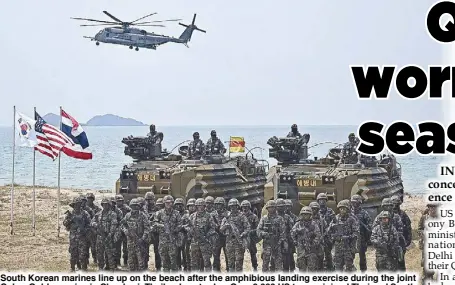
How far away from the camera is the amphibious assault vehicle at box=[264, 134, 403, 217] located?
15938 mm

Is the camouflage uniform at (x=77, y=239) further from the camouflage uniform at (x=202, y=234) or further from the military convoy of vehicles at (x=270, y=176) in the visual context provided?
the military convoy of vehicles at (x=270, y=176)

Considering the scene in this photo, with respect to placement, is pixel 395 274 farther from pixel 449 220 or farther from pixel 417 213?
pixel 417 213

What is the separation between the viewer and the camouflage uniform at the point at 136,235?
12750mm

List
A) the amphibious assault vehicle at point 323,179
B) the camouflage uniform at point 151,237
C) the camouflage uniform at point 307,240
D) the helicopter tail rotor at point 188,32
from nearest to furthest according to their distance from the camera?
the camouflage uniform at point 307,240 < the camouflage uniform at point 151,237 < the amphibious assault vehicle at point 323,179 < the helicopter tail rotor at point 188,32

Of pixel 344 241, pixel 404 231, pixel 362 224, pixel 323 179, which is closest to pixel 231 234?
pixel 344 241

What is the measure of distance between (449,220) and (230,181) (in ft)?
27.7

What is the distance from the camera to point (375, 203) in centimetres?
1611

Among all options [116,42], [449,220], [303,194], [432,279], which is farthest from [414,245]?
[116,42]

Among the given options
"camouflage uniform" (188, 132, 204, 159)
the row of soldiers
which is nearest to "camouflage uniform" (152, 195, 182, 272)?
the row of soldiers

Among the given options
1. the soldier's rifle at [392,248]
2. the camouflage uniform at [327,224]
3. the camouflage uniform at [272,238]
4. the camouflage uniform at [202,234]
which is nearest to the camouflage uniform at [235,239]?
the camouflage uniform at [202,234]

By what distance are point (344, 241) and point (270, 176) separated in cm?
611

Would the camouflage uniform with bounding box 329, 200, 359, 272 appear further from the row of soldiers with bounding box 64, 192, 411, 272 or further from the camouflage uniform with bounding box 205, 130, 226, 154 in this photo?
the camouflage uniform with bounding box 205, 130, 226, 154

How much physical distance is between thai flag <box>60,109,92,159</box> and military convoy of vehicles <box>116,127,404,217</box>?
1195 mm

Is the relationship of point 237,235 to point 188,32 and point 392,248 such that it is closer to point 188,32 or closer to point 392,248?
point 392,248
